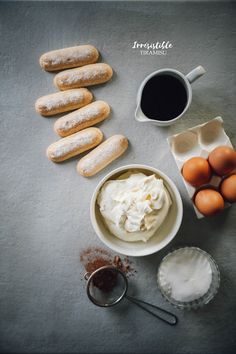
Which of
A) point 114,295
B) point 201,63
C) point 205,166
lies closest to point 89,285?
point 114,295

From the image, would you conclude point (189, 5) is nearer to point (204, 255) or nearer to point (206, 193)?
point (206, 193)

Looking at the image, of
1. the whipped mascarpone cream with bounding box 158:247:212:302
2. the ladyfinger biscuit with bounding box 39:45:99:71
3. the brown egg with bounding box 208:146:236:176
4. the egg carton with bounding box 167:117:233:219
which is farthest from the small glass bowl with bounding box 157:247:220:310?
the ladyfinger biscuit with bounding box 39:45:99:71

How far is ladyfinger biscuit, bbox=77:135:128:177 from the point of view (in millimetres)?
1039

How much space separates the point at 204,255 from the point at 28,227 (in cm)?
54

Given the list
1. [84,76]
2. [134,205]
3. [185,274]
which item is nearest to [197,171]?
[134,205]

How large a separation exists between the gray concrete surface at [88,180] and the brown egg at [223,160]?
0.14 metres

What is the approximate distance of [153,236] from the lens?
0.98 metres

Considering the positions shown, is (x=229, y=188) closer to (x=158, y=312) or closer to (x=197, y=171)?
(x=197, y=171)

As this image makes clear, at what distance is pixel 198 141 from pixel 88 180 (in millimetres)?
344

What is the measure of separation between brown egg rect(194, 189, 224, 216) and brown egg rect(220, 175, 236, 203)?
18mm

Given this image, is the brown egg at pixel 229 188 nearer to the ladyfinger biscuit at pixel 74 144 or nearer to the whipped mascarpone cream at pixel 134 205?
the whipped mascarpone cream at pixel 134 205

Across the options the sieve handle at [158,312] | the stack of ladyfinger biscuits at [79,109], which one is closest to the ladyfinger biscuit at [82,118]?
the stack of ladyfinger biscuits at [79,109]

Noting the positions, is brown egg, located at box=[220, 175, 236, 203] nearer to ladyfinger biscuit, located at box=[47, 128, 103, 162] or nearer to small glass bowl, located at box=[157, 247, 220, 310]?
small glass bowl, located at box=[157, 247, 220, 310]

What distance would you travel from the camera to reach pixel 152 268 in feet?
3.51
